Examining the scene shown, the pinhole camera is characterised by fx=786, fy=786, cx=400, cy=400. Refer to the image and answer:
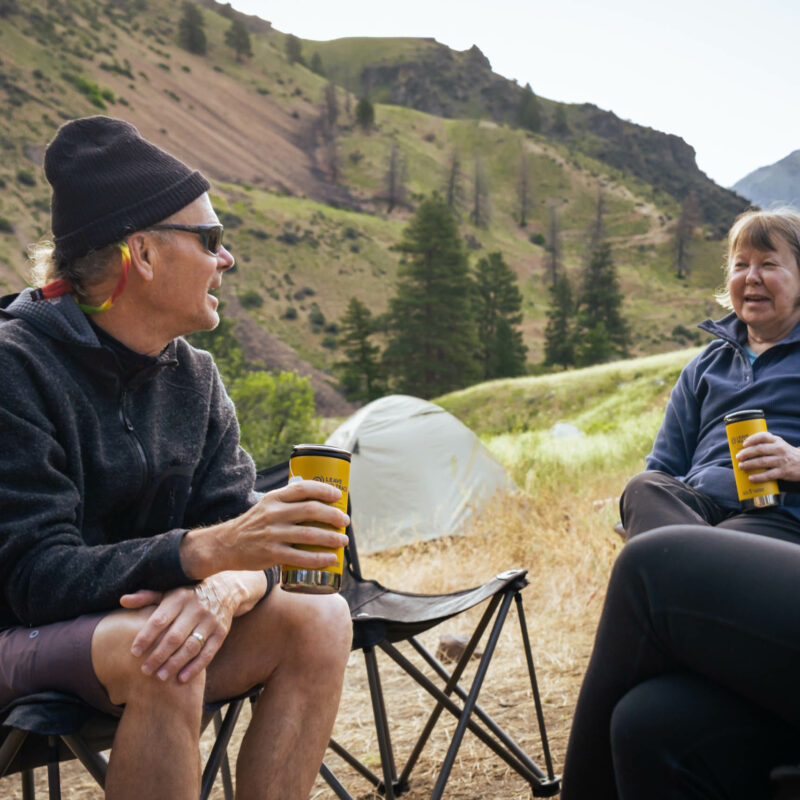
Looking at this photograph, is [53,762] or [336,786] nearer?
[53,762]

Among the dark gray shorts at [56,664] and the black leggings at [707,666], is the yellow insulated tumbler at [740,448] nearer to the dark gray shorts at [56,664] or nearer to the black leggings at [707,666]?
the black leggings at [707,666]

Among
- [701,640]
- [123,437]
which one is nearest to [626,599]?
[701,640]

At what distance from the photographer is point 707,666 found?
1.02 meters

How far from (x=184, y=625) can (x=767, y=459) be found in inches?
55.2

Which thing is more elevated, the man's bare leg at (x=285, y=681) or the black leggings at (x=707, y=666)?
the black leggings at (x=707, y=666)

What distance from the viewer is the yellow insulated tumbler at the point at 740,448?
195 centimetres

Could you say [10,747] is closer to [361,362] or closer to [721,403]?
[721,403]

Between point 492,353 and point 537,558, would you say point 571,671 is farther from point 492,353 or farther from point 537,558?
point 492,353

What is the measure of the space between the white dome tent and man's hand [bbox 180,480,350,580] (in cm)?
557

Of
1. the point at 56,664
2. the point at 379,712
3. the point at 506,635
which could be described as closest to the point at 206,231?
the point at 56,664

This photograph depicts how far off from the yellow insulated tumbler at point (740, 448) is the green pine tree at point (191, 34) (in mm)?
76783

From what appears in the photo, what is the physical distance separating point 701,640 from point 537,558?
3953 mm

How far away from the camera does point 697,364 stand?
2.62 m

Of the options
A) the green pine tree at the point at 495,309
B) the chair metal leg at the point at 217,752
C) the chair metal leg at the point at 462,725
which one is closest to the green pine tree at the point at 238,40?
the green pine tree at the point at 495,309
